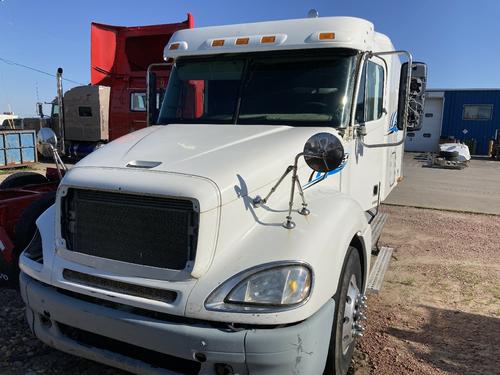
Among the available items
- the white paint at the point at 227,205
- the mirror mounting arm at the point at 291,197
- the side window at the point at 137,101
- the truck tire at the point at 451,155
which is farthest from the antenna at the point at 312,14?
the truck tire at the point at 451,155

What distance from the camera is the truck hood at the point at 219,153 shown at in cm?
279

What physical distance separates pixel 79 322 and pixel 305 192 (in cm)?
169

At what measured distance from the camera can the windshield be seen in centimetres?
382

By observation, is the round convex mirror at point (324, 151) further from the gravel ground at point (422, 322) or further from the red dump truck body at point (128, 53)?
the red dump truck body at point (128, 53)

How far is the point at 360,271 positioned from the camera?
3416 millimetres

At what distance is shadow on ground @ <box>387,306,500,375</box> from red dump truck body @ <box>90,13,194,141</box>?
6643 mm

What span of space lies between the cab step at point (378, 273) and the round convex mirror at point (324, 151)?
154cm

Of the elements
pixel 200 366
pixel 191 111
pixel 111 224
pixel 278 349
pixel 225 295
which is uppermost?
pixel 191 111

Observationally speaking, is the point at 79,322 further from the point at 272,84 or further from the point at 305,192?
the point at 272,84

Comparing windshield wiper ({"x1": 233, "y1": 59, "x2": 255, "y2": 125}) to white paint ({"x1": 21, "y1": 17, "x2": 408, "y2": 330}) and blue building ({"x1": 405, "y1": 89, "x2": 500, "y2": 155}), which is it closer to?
white paint ({"x1": 21, "y1": 17, "x2": 408, "y2": 330})

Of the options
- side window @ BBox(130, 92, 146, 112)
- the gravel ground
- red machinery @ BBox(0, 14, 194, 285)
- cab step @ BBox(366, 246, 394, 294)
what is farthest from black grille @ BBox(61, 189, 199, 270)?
side window @ BBox(130, 92, 146, 112)

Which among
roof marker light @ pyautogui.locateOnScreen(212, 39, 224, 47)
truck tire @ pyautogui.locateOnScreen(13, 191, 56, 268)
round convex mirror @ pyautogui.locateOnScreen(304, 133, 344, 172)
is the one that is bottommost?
truck tire @ pyautogui.locateOnScreen(13, 191, 56, 268)

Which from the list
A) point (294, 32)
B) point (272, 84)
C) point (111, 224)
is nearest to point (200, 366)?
point (111, 224)

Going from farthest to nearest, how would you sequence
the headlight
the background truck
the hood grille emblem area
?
the background truck < the hood grille emblem area < the headlight
